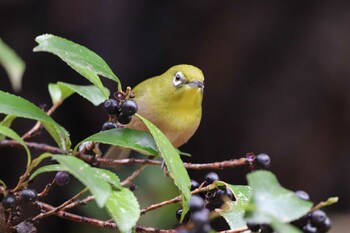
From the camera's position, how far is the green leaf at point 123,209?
125 centimetres

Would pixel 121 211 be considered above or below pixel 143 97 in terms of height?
below

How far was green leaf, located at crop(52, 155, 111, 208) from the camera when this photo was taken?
1156mm

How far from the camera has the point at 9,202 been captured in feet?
4.54

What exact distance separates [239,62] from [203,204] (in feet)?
13.7

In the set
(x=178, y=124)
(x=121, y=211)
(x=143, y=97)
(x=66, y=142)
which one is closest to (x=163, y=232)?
(x=121, y=211)

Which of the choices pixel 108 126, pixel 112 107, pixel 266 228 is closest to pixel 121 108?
pixel 112 107

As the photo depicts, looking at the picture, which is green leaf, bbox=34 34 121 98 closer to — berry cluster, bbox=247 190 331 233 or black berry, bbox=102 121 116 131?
black berry, bbox=102 121 116 131

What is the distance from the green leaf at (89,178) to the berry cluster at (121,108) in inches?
14.5

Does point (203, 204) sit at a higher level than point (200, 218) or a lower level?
higher

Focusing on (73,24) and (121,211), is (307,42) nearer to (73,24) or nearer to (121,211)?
(73,24)

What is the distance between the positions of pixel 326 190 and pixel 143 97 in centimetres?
321

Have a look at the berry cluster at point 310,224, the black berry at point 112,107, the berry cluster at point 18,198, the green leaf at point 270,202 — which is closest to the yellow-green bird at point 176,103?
the black berry at point 112,107

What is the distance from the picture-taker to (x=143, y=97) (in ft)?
9.27

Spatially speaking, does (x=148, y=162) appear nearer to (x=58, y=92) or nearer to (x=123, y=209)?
(x=123, y=209)
